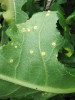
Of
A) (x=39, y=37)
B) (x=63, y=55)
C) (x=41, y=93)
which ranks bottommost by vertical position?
(x=41, y=93)

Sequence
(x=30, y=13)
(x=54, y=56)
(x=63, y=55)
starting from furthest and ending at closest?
(x=30, y=13) → (x=63, y=55) → (x=54, y=56)

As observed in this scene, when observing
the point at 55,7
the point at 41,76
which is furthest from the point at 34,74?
the point at 55,7

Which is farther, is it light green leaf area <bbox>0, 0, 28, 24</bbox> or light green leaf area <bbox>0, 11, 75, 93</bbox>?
light green leaf area <bbox>0, 0, 28, 24</bbox>

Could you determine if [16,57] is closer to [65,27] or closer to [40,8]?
[65,27]

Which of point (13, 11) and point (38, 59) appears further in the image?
point (13, 11)
